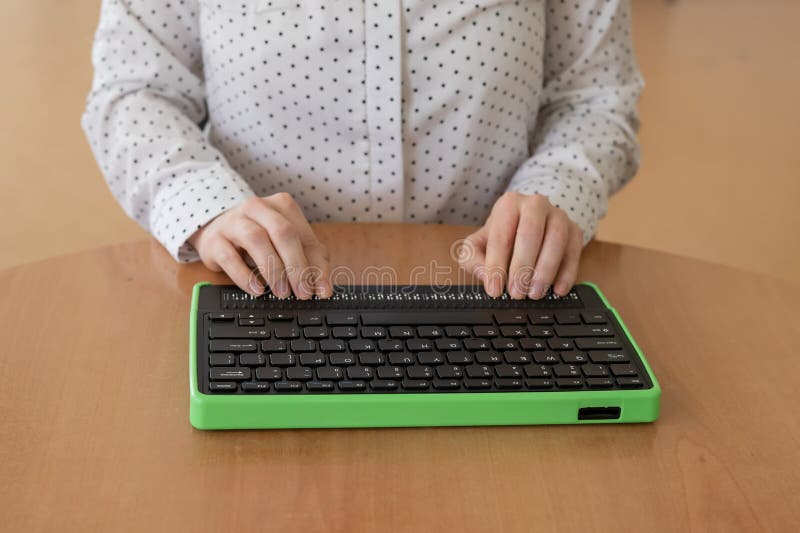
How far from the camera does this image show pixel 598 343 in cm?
73

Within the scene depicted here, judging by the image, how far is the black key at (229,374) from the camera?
65 centimetres

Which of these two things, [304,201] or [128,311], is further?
[304,201]

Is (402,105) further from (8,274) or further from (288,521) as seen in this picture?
(288,521)

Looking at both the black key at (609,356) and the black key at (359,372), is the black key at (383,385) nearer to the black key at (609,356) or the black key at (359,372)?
the black key at (359,372)

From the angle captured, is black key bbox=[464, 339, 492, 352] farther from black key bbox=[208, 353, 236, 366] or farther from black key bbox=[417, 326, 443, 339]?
black key bbox=[208, 353, 236, 366]

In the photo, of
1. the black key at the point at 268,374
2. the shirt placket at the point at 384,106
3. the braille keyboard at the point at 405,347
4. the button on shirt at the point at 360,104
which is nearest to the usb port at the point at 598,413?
the braille keyboard at the point at 405,347

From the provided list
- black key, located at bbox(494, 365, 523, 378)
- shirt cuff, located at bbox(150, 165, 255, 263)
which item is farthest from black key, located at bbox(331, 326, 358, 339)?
shirt cuff, located at bbox(150, 165, 255, 263)

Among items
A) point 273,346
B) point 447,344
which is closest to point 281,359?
point 273,346

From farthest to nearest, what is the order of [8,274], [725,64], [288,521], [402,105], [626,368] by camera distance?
1. [725,64]
2. [402,105]
3. [8,274]
4. [626,368]
5. [288,521]

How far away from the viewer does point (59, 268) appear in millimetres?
859

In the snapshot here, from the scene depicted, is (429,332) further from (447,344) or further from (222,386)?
(222,386)

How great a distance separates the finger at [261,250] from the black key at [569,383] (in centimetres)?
23

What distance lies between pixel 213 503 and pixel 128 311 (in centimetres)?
26

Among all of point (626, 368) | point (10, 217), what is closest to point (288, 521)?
point (626, 368)
